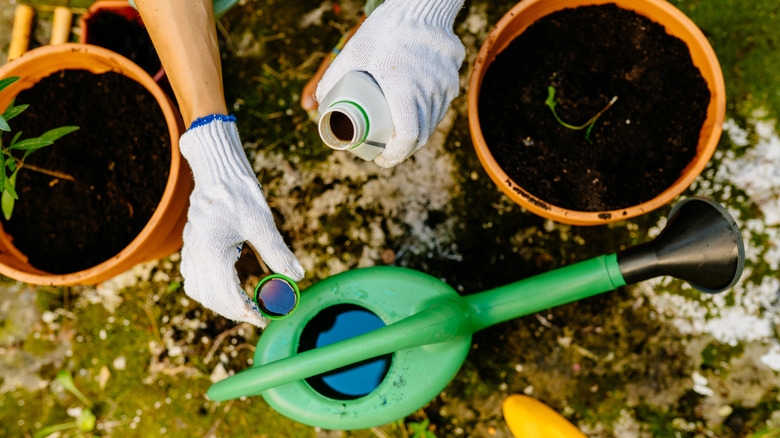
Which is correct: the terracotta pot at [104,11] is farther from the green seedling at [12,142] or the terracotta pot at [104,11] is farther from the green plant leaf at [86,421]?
the green plant leaf at [86,421]

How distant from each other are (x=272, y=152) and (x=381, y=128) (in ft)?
2.29

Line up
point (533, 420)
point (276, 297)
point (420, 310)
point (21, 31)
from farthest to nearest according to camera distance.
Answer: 1. point (21, 31)
2. point (533, 420)
3. point (420, 310)
4. point (276, 297)

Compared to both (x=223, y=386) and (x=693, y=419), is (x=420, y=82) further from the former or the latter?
(x=693, y=419)

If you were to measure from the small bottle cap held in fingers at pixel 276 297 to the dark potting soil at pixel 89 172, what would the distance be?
467 millimetres

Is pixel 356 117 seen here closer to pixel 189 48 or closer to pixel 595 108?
pixel 189 48

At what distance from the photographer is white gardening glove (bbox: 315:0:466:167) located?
877mm

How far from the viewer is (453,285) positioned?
1.39m

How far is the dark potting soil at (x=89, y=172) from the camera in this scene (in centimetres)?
118

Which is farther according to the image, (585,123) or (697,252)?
(585,123)

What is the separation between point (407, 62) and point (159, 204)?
679 mm

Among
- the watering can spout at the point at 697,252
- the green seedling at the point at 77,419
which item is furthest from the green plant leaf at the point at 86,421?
the watering can spout at the point at 697,252

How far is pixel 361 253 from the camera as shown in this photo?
1.42m

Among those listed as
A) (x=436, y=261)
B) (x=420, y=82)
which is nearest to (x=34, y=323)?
(x=436, y=261)

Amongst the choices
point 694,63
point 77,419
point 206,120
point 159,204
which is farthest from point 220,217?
point 694,63
